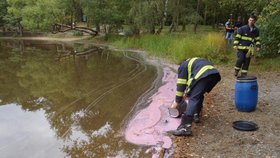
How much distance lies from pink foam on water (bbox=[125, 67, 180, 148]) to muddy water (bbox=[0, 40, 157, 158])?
24 centimetres

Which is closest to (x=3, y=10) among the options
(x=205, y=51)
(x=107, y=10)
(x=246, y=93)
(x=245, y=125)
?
(x=107, y=10)

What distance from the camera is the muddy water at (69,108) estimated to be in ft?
18.9

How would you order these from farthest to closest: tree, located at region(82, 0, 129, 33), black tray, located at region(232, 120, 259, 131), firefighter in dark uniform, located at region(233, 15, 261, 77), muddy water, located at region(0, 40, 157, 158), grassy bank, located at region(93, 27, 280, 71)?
tree, located at region(82, 0, 129, 33) → grassy bank, located at region(93, 27, 280, 71) → firefighter in dark uniform, located at region(233, 15, 261, 77) → muddy water, located at region(0, 40, 157, 158) → black tray, located at region(232, 120, 259, 131)

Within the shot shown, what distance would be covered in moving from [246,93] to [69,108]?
423 centimetres

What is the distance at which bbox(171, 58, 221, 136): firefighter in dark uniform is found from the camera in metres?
5.35

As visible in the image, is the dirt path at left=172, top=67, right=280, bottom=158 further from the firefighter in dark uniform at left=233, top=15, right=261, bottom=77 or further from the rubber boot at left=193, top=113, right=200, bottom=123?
the firefighter in dark uniform at left=233, top=15, right=261, bottom=77

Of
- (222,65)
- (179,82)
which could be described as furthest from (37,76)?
(179,82)

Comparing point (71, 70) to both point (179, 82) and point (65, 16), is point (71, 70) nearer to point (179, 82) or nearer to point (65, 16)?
point (179, 82)

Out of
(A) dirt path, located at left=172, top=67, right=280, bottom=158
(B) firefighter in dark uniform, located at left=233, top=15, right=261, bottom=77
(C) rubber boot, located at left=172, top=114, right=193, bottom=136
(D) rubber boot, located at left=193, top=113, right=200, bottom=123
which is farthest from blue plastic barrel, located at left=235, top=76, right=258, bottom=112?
(B) firefighter in dark uniform, located at left=233, top=15, right=261, bottom=77

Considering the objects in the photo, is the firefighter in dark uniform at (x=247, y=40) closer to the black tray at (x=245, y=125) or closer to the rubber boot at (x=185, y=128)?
the black tray at (x=245, y=125)

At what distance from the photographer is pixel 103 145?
18.9ft

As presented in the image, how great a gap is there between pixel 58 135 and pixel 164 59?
9.86 metres

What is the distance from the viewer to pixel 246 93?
20.9 ft

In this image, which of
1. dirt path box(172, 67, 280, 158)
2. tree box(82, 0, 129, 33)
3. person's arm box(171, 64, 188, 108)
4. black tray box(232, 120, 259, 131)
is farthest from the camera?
tree box(82, 0, 129, 33)
